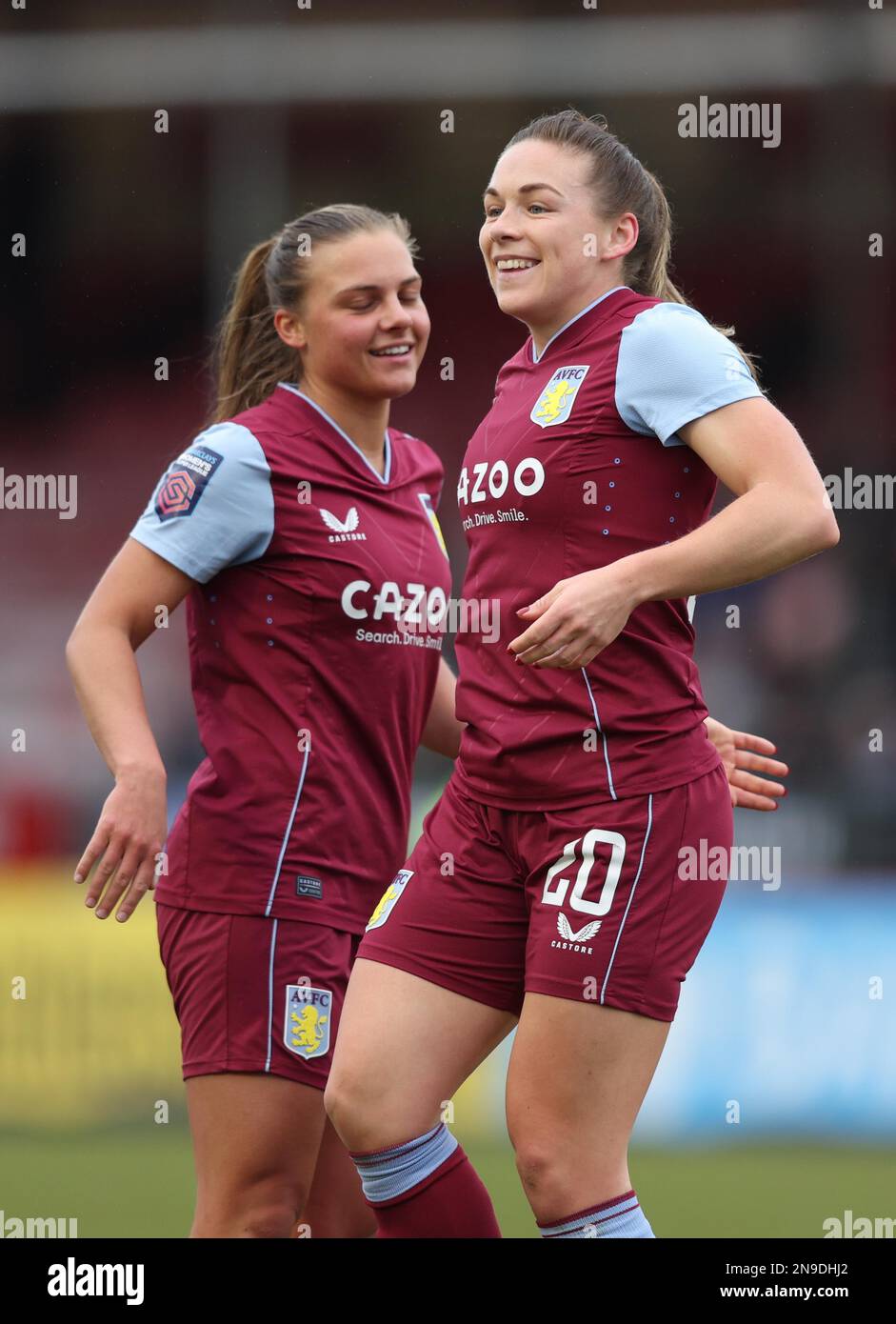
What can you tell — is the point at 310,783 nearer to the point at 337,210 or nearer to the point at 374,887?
the point at 374,887

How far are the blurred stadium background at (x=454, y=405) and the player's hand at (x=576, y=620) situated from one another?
3144 millimetres

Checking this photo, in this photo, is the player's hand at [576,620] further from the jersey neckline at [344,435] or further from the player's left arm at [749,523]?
the jersey neckline at [344,435]

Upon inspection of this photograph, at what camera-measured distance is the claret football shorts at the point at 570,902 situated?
2787 millimetres

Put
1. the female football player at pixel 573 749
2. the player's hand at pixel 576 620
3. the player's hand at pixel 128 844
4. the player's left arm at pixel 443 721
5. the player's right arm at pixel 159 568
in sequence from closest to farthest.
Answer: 1. the player's hand at pixel 576 620
2. the female football player at pixel 573 749
3. the player's hand at pixel 128 844
4. the player's right arm at pixel 159 568
5. the player's left arm at pixel 443 721

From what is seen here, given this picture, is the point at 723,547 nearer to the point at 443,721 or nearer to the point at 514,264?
the point at 514,264

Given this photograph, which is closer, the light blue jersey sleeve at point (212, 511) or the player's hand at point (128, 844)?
the player's hand at point (128, 844)

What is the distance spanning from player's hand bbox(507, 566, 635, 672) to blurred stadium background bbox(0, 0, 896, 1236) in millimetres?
3144

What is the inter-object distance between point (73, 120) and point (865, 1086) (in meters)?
9.51

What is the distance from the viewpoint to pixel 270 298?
3682 millimetres

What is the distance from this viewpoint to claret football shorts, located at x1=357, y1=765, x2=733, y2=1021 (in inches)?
110

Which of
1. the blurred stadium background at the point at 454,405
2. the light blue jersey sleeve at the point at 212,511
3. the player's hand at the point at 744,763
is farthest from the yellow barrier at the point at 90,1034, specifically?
the player's hand at the point at 744,763

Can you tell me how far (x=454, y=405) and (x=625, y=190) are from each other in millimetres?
10669

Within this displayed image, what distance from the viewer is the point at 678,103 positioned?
1175cm

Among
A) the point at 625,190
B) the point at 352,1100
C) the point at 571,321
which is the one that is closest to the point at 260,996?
the point at 352,1100
